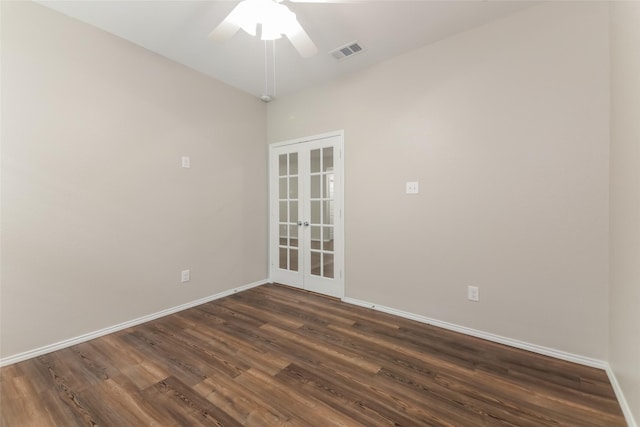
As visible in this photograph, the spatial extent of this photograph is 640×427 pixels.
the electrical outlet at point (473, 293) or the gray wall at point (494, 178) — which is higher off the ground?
the gray wall at point (494, 178)

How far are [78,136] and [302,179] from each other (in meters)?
2.30

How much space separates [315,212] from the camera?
11.5ft

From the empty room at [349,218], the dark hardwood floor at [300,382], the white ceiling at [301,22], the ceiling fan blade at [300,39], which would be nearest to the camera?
the dark hardwood floor at [300,382]

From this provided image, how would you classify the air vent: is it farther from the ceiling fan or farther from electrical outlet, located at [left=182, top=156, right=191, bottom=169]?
electrical outlet, located at [left=182, top=156, right=191, bottom=169]

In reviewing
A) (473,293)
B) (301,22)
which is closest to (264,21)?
(301,22)

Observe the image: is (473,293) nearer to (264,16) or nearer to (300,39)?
(300,39)

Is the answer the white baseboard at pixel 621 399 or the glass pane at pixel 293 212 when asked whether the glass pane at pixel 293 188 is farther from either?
the white baseboard at pixel 621 399

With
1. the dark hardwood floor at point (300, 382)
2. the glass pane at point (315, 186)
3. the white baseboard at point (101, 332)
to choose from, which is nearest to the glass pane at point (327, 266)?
the glass pane at point (315, 186)

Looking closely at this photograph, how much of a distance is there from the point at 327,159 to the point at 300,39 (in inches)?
60.7

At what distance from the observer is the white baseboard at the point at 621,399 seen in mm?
1354

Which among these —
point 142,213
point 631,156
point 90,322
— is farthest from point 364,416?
point 142,213

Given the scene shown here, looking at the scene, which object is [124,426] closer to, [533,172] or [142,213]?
[142,213]

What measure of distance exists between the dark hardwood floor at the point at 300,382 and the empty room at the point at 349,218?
16mm

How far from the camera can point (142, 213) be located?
264 cm
